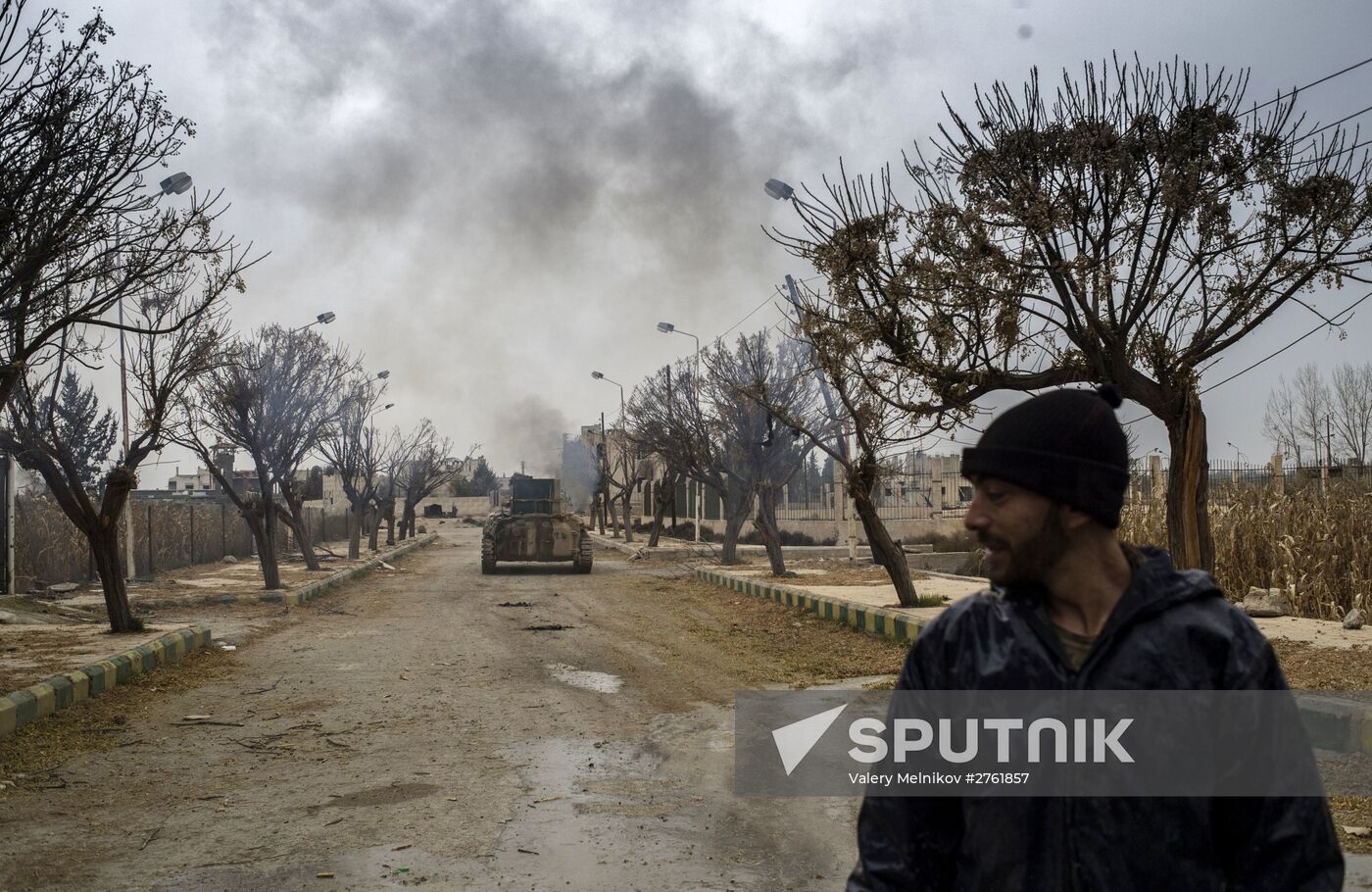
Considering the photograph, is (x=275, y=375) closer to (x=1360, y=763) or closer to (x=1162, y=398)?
(x=1162, y=398)

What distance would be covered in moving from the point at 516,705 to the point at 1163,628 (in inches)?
295

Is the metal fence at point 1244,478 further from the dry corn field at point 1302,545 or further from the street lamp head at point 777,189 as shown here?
the street lamp head at point 777,189

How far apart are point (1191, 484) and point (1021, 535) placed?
25.7 ft

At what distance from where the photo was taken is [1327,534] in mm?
13328

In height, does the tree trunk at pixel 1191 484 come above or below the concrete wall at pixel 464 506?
below

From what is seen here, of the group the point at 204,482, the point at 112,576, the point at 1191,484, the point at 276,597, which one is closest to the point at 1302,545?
the point at 1191,484

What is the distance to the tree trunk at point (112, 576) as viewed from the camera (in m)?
13.2

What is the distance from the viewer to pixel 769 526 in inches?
938

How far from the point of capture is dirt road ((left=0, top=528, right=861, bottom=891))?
4.99 meters

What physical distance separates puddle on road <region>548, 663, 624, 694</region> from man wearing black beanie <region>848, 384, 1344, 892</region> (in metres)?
7.78

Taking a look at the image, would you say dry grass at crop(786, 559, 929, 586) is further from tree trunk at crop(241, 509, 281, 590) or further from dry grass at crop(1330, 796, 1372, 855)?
dry grass at crop(1330, 796, 1372, 855)

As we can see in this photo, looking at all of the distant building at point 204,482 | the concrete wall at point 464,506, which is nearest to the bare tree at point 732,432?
the distant building at point 204,482

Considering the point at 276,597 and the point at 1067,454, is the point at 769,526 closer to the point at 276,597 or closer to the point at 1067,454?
the point at 276,597

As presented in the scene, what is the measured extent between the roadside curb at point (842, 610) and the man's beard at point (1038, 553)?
838 cm
